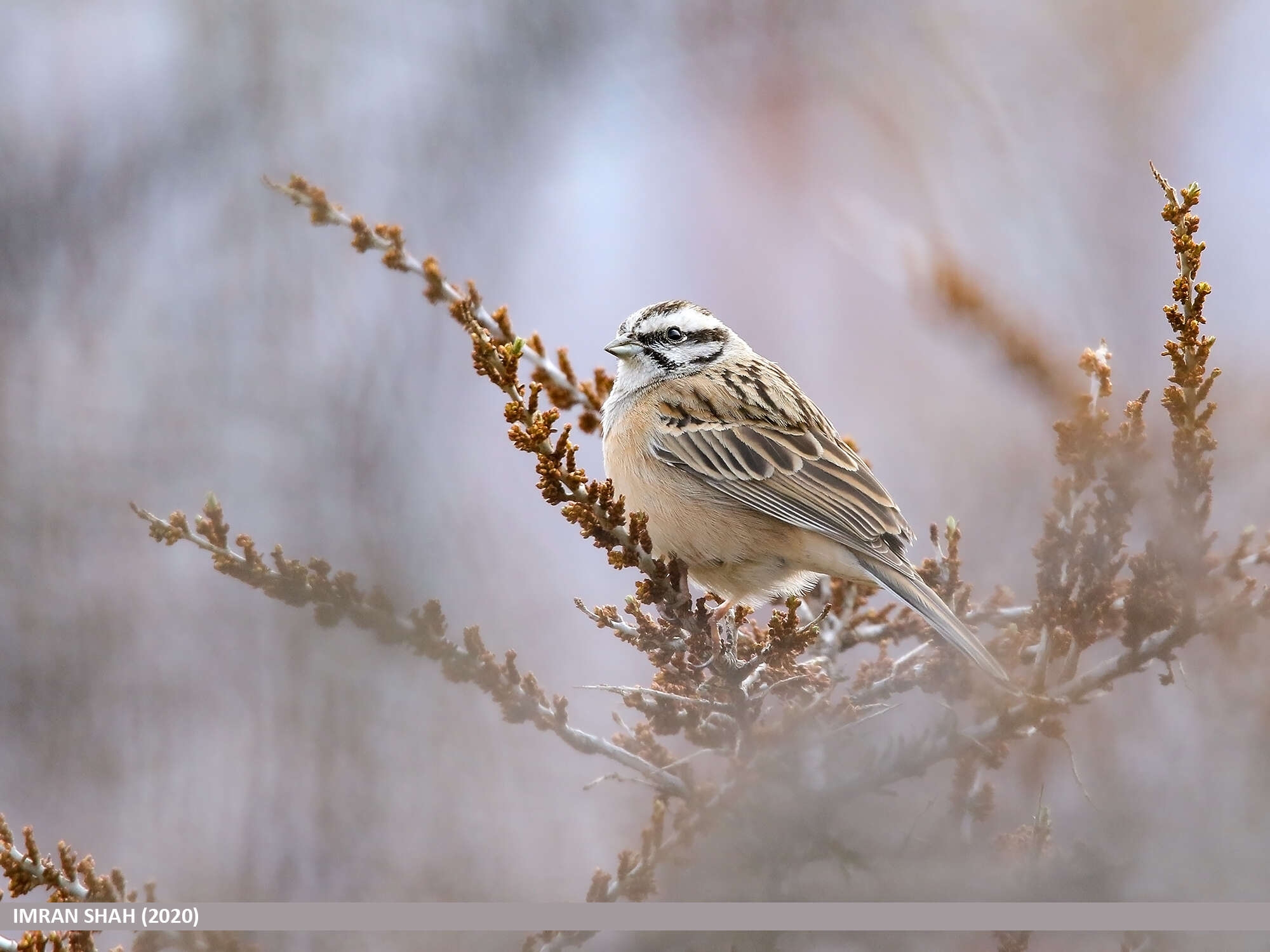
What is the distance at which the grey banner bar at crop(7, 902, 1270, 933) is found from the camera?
1867 mm

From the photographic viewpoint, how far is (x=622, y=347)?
5.02 metres

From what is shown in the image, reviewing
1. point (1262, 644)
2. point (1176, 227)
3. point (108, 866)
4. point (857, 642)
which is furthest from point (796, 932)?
point (108, 866)

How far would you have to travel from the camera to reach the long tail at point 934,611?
3.34 metres

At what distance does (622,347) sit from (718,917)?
331cm

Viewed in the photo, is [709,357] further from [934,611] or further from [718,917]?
[718,917]

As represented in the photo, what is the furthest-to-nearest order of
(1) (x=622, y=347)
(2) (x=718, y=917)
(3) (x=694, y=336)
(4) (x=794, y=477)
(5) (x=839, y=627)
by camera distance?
(3) (x=694, y=336)
(1) (x=622, y=347)
(4) (x=794, y=477)
(5) (x=839, y=627)
(2) (x=718, y=917)

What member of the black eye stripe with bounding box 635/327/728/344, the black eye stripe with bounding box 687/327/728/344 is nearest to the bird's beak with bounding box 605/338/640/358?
the black eye stripe with bounding box 635/327/728/344

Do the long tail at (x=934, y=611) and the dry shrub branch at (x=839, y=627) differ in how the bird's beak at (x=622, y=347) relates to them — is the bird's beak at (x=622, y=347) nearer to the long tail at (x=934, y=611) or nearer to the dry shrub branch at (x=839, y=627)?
the dry shrub branch at (x=839, y=627)

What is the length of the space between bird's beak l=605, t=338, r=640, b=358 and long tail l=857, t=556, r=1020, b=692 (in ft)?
4.87

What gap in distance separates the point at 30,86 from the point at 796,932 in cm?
758

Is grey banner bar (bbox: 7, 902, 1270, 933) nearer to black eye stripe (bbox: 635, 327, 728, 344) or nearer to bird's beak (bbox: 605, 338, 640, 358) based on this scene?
bird's beak (bbox: 605, 338, 640, 358)

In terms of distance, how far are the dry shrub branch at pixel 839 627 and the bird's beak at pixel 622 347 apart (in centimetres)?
90

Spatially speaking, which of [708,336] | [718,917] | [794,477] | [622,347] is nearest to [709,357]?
[708,336]

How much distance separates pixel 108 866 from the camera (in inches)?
193
